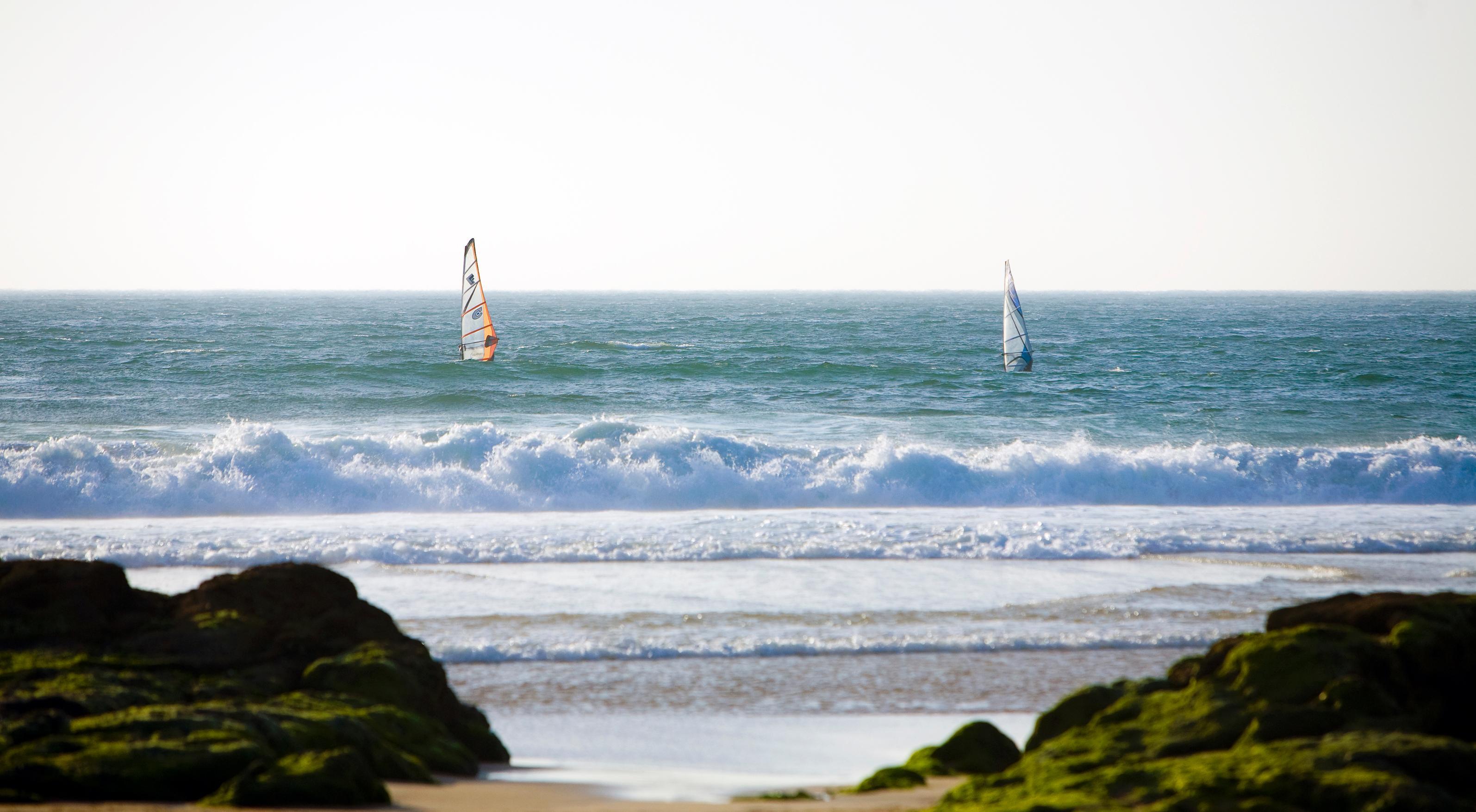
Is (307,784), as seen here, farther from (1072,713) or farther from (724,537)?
(724,537)

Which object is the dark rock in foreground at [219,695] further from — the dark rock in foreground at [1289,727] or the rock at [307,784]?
the dark rock in foreground at [1289,727]

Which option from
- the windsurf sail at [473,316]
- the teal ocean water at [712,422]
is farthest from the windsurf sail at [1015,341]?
the windsurf sail at [473,316]

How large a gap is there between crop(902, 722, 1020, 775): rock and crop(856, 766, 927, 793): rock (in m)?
0.16

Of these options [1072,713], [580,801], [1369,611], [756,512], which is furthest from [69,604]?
[756,512]

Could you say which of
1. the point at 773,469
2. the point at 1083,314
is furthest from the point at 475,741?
the point at 1083,314

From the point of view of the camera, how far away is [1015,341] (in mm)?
34375

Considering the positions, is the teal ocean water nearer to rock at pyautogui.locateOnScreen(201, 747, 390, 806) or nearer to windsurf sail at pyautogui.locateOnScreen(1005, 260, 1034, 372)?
windsurf sail at pyautogui.locateOnScreen(1005, 260, 1034, 372)

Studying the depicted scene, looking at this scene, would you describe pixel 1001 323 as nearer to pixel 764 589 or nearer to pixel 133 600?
pixel 764 589

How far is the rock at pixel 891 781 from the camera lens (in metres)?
4.78

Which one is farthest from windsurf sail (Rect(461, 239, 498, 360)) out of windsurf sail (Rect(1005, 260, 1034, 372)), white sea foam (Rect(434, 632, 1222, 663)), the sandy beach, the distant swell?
the sandy beach

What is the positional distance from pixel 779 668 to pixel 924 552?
14.5 feet

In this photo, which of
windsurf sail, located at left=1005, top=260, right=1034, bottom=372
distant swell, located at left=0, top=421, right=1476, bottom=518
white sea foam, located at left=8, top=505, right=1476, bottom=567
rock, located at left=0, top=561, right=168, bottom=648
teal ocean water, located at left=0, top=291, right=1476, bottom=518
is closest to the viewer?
rock, located at left=0, top=561, right=168, bottom=648

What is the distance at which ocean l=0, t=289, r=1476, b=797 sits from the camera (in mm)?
7180

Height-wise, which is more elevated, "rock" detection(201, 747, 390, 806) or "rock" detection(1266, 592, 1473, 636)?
"rock" detection(1266, 592, 1473, 636)
